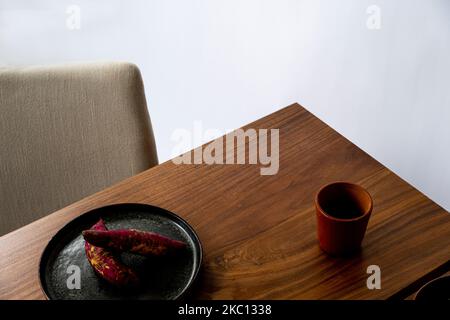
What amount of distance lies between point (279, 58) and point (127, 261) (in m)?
1.01

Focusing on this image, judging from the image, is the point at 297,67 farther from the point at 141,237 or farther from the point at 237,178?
the point at 141,237

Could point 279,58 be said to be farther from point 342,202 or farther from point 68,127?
point 342,202

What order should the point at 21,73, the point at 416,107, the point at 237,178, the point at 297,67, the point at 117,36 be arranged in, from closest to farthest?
the point at 237,178, the point at 21,73, the point at 416,107, the point at 297,67, the point at 117,36

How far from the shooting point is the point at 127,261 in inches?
35.9

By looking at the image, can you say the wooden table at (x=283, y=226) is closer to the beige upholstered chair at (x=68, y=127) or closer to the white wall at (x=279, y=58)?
the beige upholstered chair at (x=68, y=127)

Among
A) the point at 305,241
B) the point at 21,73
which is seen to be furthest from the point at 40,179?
the point at 305,241

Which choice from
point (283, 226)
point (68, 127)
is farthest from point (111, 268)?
point (68, 127)

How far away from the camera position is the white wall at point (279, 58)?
5.05 ft

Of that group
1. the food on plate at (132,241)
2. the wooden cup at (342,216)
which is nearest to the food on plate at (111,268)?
the food on plate at (132,241)

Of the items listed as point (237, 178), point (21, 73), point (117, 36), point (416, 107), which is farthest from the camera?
point (117, 36)

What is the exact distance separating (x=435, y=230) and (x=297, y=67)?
90 centimetres

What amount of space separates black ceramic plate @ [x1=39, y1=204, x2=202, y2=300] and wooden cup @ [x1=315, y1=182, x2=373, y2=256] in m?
0.19

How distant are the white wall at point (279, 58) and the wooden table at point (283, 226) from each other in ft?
1.74

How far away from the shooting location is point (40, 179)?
1.24 metres
